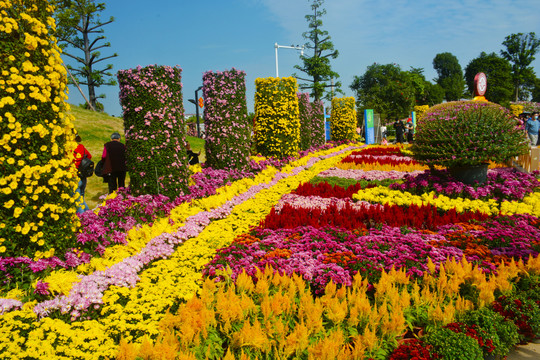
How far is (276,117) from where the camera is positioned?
44.2ft

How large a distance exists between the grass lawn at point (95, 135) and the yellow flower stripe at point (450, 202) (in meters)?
6.58

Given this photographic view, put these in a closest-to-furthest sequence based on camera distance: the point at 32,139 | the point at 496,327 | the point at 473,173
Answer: the point at 496,327, the point at 32,139, the point at 473,173

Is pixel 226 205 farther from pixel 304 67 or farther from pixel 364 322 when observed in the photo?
pixel 304 67

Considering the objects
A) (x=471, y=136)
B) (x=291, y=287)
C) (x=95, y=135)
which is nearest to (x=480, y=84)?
(x=471, y=136)

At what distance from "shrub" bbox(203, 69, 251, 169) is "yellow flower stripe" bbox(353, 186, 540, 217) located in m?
4.27

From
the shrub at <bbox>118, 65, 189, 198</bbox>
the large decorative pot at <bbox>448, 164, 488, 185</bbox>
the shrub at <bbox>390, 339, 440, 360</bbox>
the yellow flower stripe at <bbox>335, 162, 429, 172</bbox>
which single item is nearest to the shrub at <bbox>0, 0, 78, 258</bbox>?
the shrub at <bbox>118, 65, 189, 198</bbox>

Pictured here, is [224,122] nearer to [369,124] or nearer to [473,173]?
[473,173]

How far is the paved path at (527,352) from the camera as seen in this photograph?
3.01m

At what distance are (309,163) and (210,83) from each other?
537cm

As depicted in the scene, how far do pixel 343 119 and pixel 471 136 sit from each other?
56.5ft

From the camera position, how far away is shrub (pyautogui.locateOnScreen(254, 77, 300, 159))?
13.4 metres

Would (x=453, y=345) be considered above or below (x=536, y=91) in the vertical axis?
below

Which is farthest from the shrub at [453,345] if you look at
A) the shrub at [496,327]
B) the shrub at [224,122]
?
the shrub at [224,122]

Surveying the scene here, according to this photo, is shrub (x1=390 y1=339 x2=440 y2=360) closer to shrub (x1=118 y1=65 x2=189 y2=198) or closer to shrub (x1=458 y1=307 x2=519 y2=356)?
shrub (x1=458 y1=307 x2=519 y2=356)
